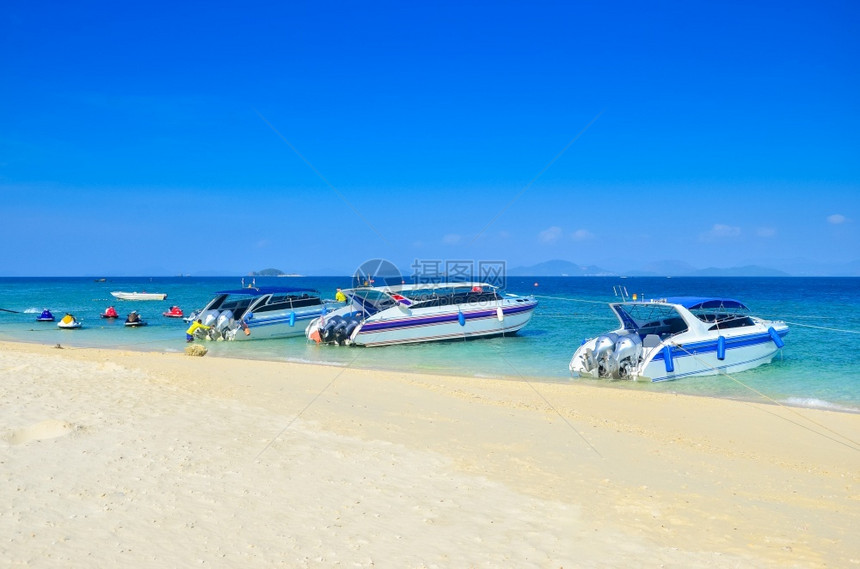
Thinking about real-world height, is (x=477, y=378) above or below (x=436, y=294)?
below

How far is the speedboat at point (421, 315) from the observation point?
79.6ft

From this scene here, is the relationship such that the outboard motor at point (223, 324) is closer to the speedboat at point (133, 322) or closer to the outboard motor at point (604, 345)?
the speedboat at point (133, 322)

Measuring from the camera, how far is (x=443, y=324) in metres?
25.1

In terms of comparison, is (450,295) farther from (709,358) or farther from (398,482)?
(398,482)

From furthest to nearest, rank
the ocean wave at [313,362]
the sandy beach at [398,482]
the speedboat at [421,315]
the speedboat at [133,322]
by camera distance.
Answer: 1. the speedboat at [133,322]
2. the speedboat at [421,315]
3. the ocean wave at [313,362]
4. the sandy beach at [398,482]

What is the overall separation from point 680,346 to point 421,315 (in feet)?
34.0

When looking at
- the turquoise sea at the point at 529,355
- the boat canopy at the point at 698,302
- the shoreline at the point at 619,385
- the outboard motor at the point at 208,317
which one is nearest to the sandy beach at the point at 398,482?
the shoreline at the point at 619,385

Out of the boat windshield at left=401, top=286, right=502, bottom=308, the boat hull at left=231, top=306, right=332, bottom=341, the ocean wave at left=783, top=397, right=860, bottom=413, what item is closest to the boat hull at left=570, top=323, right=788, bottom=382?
the ocean wave at left=783, top=397, right=860, bottom=413

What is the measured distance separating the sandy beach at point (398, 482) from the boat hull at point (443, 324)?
11.5 metres

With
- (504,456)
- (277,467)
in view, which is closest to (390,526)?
(277,467)

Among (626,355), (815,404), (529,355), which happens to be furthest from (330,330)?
(815,404)

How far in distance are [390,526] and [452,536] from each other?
1.98 ft

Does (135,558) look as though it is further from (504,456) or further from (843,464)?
(843,464)

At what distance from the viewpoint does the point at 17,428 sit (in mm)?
8016
